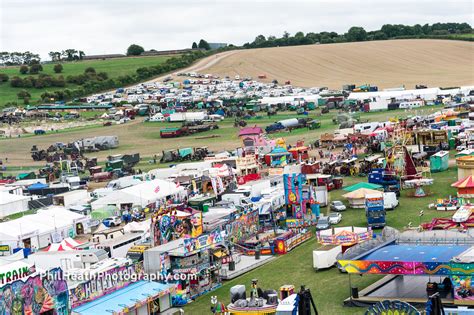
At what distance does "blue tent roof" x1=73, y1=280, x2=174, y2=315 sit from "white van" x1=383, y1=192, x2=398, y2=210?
552 inches

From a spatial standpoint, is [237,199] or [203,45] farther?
[203,45]

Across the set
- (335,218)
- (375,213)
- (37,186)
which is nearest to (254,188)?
(335,218)

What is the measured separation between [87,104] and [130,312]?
8616 cm

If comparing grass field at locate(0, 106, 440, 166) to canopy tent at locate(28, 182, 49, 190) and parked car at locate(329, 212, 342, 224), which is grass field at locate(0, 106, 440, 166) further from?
parked car at locate(329, 212, 342, 224)

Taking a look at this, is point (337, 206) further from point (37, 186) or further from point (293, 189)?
point (37, 186)

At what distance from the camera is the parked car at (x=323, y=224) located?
3488 centimetres

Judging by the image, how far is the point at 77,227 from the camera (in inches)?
1517

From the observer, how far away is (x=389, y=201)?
37.5 meters

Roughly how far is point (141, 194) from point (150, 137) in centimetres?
3484

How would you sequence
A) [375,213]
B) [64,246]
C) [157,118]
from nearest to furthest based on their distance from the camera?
[64,246] < [375,213] < [157,118]

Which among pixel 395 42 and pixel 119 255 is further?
pixel 395 42

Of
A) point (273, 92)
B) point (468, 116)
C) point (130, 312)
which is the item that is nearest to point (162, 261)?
point (130, 312)

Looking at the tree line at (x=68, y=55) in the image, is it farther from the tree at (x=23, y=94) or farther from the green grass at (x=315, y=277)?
the green grass at (x=315, y=277)

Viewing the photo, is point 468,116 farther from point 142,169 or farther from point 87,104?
point 87,104
